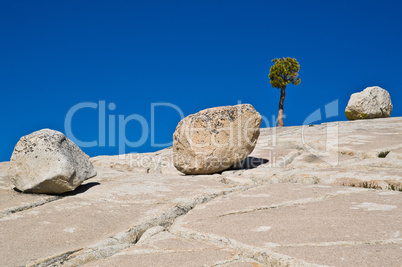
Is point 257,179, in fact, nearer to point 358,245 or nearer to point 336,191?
point 336,191

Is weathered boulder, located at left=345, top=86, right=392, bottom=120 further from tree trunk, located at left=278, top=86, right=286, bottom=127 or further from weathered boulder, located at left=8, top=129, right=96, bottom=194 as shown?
weathered boulder, located at left=8, top=129, right=96, bottom=194

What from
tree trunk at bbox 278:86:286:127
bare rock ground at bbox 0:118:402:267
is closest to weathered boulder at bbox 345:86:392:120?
tree trunk at bbox 278:86:286:127

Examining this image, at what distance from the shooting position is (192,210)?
19.6 ft

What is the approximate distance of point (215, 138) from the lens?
11062 millimetres

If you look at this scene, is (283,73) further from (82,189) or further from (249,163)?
(82,189)

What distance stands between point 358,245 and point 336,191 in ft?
9.43

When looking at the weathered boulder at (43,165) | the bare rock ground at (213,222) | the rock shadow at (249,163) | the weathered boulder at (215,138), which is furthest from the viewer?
the rock shadow at (249,163)

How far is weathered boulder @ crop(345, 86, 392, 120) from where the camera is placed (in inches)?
1076

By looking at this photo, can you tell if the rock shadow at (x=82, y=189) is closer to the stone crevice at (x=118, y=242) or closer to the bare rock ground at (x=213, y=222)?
the bare rock ground at (x=213, y=222)

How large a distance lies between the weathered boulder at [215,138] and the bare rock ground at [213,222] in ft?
6.80

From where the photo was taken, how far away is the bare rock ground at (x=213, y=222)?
370 cm

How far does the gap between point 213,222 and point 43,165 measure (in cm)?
453

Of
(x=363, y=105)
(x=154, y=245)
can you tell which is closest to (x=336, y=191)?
(x=154, y=245)

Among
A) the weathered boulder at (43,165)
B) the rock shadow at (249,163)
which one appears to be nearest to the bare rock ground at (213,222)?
the weathered boulder at (43,165)
